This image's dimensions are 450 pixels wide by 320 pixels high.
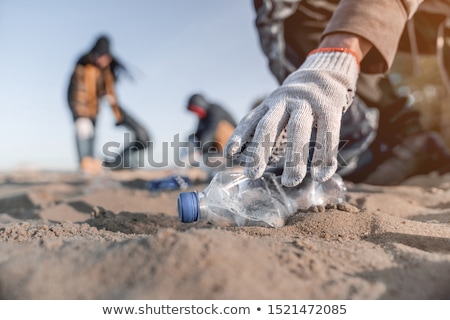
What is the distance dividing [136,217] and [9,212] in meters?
1.31

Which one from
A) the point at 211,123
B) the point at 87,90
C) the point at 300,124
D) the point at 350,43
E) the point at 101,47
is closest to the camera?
the point at 300,124

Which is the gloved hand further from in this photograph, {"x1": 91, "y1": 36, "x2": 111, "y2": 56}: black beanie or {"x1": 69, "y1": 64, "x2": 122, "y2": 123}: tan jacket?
{"x1": 91, "y1": 36, "x2": 111, "y2": 56}: black beanie

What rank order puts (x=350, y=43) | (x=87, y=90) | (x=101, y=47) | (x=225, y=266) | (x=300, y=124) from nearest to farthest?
(x=225, y=266), (x=300, y=124), (x=350, y=43), (x=87, y=90), (x=101, y=47)

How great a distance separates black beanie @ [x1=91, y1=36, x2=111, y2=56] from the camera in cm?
668

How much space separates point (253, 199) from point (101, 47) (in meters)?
5.79

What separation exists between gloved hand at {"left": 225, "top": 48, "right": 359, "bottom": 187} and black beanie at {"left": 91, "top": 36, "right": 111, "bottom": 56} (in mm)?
5779

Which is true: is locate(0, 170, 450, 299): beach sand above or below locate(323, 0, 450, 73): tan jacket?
below

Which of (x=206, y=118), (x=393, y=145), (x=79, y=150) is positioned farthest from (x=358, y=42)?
(x=79, y=150)

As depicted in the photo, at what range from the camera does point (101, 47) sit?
22.1 feet

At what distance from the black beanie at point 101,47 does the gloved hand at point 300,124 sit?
228 inches

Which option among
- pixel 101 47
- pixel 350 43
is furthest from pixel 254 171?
pixel 101 47

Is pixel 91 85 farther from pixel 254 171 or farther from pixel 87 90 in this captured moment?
pixel 254 171

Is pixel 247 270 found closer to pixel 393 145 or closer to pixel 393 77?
pixel 393 145

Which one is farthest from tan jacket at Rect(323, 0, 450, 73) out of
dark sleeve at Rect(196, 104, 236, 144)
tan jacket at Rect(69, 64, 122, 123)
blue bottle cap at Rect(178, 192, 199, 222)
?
tan jacket at Rect(69, 64, 122, 123)
